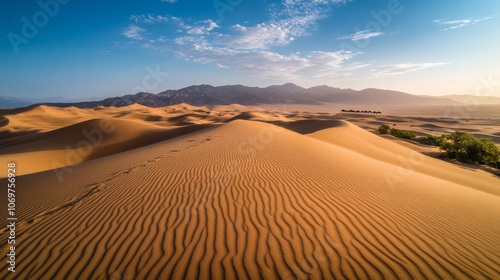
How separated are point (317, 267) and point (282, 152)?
6.28m

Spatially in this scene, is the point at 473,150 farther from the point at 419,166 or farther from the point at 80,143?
the point at 80,143

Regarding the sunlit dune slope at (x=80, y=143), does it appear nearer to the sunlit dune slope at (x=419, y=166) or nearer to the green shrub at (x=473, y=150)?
the sunlit dune slope at (x=419, y=166)

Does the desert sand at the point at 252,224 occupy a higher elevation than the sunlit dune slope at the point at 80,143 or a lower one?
higher

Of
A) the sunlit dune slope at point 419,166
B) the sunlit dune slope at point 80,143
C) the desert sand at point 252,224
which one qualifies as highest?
the desert sand at point 252,224

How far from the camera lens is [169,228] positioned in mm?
3172

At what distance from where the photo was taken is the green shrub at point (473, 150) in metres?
10.6

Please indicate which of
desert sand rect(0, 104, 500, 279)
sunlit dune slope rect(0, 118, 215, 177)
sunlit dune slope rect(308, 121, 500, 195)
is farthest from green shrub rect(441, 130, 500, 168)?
sunlit dune slope rect(0, 118, 215, 177)

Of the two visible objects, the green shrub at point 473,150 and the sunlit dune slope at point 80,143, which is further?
the sunlit dune slope at point 80,143

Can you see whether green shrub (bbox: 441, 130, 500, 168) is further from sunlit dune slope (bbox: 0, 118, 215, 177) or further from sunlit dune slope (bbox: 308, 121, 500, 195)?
sunlit dune slope (bbox: 0, 118, 215, 177)

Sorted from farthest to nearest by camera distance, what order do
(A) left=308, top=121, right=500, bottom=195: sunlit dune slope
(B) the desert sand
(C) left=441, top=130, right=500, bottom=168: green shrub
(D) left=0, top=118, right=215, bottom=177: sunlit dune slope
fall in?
(D) left=0, top=118, right=215, bottom=177: sunlit dune slope, (C) left=441, top=130, right=500, bottom=168: green shrub, (A) left=308, top=121, right=500, bottom=195: sunlit dune slope, (B) the desert sand

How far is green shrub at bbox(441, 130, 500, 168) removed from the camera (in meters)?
10.6

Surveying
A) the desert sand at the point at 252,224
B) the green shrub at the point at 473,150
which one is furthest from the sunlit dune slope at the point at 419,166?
the green shrub at the point at 473,150

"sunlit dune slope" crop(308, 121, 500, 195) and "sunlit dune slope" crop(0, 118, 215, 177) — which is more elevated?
"sunlit dune slope" crop(308, 121, 500, 195)

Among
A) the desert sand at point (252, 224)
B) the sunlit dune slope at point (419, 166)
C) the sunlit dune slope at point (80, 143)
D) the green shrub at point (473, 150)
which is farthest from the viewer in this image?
the sunlit dune slope at point (80, 143)
